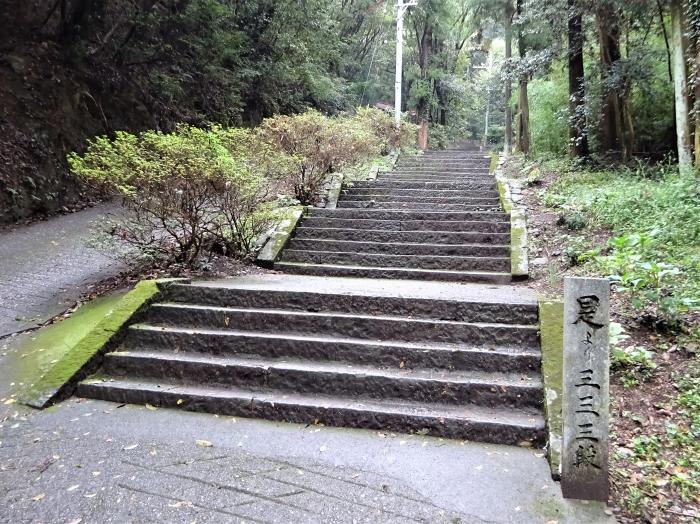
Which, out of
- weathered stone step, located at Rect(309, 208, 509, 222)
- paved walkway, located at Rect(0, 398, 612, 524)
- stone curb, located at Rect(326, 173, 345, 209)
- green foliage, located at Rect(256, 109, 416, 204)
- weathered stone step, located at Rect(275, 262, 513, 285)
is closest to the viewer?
paved walkway, located at Rect(0, 398, 612, 524)

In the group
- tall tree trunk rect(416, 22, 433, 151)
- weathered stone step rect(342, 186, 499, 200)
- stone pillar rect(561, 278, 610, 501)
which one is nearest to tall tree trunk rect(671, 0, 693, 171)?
weathered stone step rect(342, 186, 499, 200)

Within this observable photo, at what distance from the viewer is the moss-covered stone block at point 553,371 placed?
3.19 metres

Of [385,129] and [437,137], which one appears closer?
[385,129]

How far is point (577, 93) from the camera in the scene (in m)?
11.4

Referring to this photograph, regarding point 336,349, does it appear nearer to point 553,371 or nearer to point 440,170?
point 553,371

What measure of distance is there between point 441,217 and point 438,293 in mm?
3261

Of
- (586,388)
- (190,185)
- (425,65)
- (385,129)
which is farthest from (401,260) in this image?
(425,65)

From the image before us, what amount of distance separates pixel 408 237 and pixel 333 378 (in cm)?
416

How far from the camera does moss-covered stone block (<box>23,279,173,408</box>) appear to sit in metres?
4.11

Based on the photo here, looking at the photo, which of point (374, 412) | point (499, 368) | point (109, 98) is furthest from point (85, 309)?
point (109, 98)

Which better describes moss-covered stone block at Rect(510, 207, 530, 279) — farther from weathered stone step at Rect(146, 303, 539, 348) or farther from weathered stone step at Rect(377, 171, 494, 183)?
weathered stone step at Rect(377, 171, 494, 183)

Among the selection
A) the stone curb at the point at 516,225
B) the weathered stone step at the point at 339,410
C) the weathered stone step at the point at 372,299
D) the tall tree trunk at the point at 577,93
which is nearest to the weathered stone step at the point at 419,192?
the stone curb at the point at 516,225

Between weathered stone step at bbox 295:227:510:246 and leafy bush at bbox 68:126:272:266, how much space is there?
1.53m

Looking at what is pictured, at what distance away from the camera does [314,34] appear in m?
15.7
